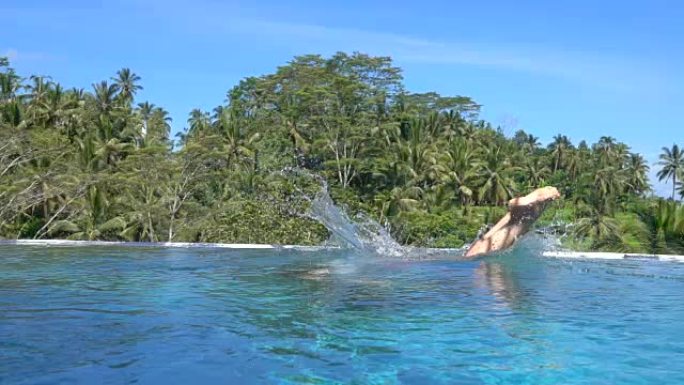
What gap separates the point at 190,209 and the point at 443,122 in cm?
2696

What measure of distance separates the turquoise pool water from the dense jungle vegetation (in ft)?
21.9

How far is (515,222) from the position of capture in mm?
11375

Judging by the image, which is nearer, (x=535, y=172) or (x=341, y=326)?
(x=341, y=326)

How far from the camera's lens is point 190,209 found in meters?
30.2

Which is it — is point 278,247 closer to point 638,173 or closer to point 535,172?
point 535,172

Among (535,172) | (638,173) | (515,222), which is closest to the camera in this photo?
(515,222)

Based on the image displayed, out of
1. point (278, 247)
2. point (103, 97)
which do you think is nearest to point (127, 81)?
point (103, 97)

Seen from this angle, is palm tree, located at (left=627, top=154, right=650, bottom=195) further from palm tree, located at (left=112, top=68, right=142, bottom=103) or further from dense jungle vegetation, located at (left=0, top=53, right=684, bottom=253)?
palm tree, located at (left=112, top=68, right=142, bottom=103)

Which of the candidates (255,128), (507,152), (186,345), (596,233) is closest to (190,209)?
(255,128)

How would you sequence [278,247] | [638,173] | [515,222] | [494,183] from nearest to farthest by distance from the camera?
[515,222] → [278,247] → [494,183] → [638,173]

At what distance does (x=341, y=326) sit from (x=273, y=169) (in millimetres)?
28106

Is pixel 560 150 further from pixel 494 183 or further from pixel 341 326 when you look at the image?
pixel 341 326

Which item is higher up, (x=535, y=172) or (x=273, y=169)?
(x=535, y=172)

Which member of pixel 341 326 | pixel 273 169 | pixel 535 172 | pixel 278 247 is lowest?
pixel 341 326
